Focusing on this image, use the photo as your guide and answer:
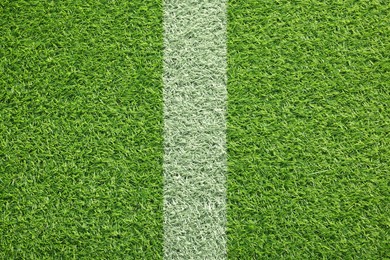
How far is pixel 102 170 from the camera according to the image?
120 cm

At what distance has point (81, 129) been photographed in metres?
1.22

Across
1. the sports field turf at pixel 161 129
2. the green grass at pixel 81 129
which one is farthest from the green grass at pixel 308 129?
the green grass at pixel 81 129

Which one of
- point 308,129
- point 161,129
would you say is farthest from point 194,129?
point 308,129

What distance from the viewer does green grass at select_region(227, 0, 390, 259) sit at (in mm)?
1147

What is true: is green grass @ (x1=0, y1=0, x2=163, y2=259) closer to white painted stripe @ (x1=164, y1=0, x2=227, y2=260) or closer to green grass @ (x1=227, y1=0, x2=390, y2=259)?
white painted stripe @ (x1=164, y1=0, x2=227, y2=260)

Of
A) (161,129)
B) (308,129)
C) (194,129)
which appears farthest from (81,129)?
(308,129)

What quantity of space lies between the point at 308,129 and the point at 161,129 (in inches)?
18.5

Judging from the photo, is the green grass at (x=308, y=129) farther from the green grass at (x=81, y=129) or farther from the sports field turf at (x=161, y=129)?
the green grass at (x=81, y=129)

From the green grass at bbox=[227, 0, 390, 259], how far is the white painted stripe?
1.6 inches

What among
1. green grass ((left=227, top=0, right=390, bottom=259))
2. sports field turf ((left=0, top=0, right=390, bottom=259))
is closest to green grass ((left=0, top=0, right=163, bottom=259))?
sports field turf ((left=0, top=0, right=390, bottom=259))

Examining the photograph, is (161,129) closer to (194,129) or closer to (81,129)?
(194,129)

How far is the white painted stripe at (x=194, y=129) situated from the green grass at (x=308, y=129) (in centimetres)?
4

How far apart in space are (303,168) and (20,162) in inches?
35.5

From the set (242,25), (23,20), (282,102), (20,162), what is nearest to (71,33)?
(23,20)
